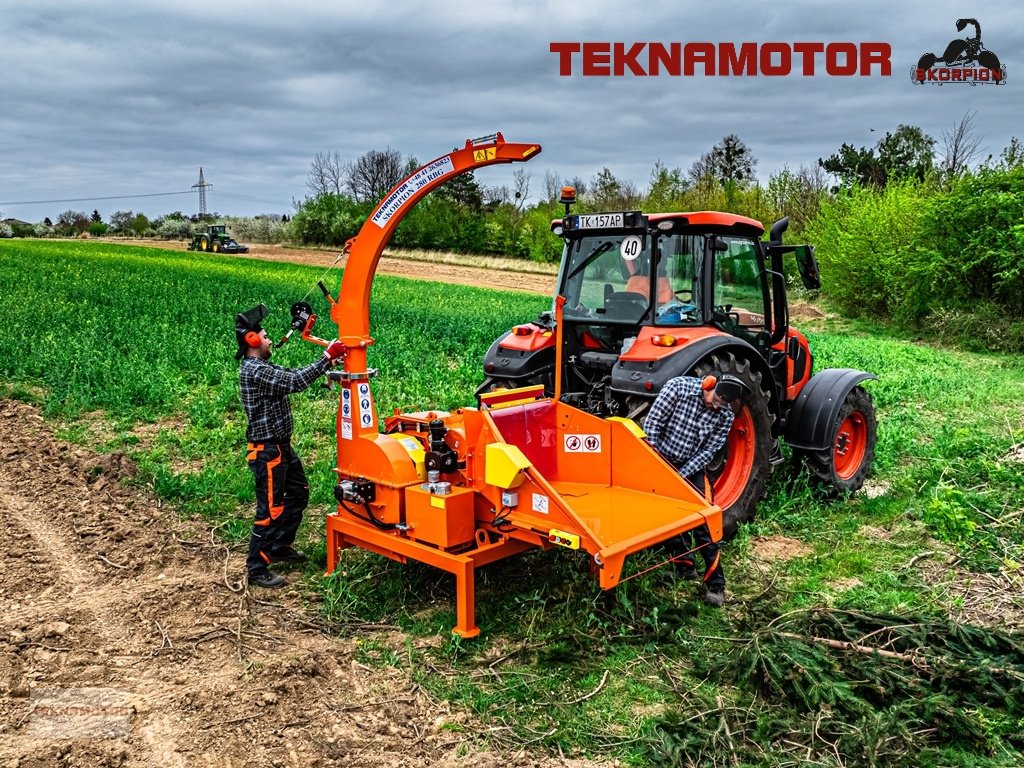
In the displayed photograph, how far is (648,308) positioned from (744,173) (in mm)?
40376

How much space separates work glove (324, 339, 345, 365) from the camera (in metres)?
5.06

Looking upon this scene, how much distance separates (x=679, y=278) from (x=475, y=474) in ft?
8.11

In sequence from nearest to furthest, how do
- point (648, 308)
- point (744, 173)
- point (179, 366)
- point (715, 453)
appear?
1. point (715, 453)
2. point (648, 308)
3. point (179, 366)
4. point (744, 173)

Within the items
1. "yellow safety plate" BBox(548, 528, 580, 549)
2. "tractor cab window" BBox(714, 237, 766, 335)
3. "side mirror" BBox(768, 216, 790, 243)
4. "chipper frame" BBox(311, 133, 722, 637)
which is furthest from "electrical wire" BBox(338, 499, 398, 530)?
"side mirror" BBox(768, 216, 790, 243)

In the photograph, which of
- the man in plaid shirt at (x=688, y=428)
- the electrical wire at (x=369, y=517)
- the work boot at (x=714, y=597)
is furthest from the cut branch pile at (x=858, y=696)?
the electrical wire at (x=369, y=517)

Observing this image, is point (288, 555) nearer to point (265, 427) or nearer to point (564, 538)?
point (265, 427)

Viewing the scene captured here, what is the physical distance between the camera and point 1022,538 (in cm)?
578

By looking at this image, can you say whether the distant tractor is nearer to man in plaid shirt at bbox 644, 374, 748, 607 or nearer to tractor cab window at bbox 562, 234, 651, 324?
tractor cab window at bbox 562, 234, 651, 324

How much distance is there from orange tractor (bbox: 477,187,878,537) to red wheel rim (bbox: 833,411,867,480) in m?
0.15

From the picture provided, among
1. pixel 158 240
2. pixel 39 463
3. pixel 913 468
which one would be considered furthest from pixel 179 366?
pixel 158 240

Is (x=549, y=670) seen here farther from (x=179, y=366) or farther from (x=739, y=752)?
(x=179, y=366)

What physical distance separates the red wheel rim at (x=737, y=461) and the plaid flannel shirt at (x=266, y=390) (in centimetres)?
300

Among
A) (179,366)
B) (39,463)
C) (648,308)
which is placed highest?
(648,308)

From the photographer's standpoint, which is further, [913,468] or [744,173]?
Answer: [744,173]
